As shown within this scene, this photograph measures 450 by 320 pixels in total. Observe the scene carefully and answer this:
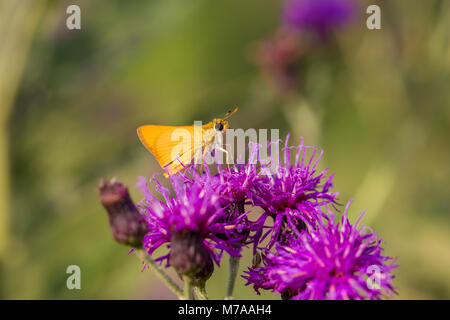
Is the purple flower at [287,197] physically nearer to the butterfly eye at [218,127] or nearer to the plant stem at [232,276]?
the plant stem at [232,276]

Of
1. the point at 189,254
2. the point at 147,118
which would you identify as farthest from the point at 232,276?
the point at 147,118

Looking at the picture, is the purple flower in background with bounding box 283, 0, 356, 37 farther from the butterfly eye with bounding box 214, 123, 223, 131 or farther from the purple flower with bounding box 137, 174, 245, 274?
the purple flower with bounding box 137, 174, 245, 274

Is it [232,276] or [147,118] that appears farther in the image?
[147,118]

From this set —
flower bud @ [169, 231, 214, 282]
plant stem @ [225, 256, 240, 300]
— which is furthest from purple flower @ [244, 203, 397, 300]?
flower bud @ [169, 231, 214, 282]

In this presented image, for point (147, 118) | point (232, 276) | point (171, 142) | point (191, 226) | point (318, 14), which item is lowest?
point (232, 276)

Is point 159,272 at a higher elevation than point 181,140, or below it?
below

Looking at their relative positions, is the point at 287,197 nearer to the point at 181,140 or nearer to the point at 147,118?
the point at 181,140

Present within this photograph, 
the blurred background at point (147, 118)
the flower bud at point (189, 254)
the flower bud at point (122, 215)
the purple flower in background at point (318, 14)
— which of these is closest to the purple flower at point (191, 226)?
the flower bud at point (189, 254)
